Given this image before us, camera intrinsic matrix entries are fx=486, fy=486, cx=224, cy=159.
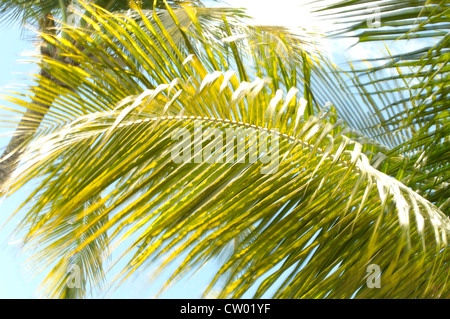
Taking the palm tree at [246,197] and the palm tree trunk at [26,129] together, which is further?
the palm tree trunk at [26,129]

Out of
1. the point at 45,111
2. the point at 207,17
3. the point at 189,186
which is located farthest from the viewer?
the point at 207,17

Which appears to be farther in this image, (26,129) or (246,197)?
(26,129)

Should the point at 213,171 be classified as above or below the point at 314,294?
above

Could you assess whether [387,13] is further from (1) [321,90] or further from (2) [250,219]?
(1) [321,90]

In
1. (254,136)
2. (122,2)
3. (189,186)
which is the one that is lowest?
(189,186)

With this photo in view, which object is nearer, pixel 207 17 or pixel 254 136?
pixel 254 136

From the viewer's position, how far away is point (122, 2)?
4.09 meters

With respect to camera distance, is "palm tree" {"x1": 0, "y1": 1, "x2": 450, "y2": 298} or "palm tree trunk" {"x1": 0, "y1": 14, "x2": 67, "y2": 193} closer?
"palm tree" {"x1": 0, "y1": 1, "x2": 450, "y2": 298}

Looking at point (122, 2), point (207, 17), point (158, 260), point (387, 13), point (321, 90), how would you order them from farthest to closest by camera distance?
point (122, 2) < point (207, 17) < point (321, 90) < point (387, 13) < point (158, 260)

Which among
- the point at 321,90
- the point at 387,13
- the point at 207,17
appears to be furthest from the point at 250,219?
the point at 207,17

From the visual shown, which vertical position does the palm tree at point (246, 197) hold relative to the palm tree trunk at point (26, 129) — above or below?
below

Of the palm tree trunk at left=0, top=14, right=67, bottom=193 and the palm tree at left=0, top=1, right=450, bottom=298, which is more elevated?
the palm tree trunk at left=0, top=14, right=67, bottom=193

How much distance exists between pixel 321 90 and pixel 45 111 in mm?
1032

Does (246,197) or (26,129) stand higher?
(26,129)
